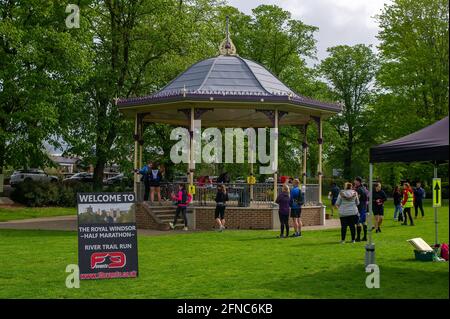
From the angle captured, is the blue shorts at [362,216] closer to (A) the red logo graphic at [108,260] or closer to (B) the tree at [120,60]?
(A) the red logo graphic at [108,260]

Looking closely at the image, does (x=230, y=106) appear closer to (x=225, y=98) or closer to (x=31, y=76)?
(x=225, y=98)

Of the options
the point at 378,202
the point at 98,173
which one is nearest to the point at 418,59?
the point at 98,173

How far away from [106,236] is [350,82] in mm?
53262

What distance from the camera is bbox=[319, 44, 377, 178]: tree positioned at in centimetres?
6053

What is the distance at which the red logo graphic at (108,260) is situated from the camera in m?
10.6

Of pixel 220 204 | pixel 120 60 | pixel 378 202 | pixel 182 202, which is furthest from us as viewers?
pixel 120 60

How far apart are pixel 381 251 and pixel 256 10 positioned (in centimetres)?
3819

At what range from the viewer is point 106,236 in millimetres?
10719

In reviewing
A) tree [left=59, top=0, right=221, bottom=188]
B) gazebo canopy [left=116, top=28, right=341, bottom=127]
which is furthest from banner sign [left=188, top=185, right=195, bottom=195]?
tree [left=59, top=0, right=221, bottom=188]

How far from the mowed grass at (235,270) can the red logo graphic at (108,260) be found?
315mm

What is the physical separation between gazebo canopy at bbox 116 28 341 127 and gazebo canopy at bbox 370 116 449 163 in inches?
438

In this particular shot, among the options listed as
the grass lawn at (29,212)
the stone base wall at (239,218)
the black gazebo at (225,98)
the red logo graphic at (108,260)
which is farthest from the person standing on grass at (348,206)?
the grass lawn at (29,212)

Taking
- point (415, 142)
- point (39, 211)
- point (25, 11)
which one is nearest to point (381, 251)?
point (415, 142)

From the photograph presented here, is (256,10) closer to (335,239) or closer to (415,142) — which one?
(335,239)
